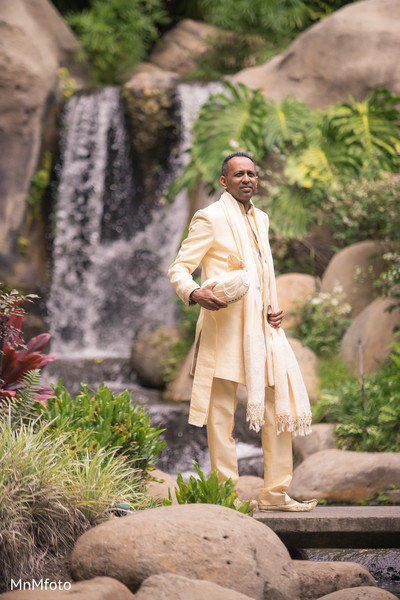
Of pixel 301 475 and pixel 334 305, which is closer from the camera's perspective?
pixel 301 475

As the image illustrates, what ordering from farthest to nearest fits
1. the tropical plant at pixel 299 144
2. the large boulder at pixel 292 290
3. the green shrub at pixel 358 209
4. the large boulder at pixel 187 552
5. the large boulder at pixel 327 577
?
the tropical plant at pixel 299 144 < the green shrub at pixel 358 209 < the large boulder at pixel 292 290 < the large boulder at pixel 327 577 < the large boulder at pixel 187 552

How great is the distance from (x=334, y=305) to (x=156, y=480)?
203 inches

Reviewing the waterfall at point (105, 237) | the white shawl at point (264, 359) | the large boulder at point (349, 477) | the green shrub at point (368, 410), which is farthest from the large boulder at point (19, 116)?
the white shawl at point (264, 359)

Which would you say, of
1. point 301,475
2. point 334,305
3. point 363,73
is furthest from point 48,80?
point 301,475

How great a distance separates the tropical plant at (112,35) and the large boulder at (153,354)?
7.23 meters

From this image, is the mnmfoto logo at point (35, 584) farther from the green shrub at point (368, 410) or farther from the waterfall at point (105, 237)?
the waterfall at point (105, 237)

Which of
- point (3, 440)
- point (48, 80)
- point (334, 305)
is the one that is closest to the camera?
point (3, 440)

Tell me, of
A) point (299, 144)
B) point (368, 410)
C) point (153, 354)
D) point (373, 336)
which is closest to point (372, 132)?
point (299, 144)

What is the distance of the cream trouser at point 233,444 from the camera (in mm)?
4438

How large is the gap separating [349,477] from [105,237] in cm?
853

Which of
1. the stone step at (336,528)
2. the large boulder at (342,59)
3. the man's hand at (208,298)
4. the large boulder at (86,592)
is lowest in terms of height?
the stone step at (336,528)

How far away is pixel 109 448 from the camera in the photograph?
479 centimetres

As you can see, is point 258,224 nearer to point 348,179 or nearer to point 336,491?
point 336,491

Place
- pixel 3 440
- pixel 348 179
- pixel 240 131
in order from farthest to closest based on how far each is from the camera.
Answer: pixel 240 131
pixel 348 179
pixel 3 440
